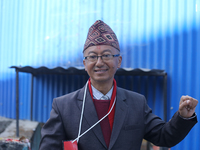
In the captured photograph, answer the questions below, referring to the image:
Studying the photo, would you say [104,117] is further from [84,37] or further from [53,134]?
[84,37]

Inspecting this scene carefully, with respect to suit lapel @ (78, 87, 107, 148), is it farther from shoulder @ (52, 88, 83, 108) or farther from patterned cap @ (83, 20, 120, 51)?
patterned cap @ (83, 20, 120, 51)

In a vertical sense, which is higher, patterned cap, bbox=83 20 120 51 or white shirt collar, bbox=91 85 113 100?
patterned cap, bbox=83 20 120 51

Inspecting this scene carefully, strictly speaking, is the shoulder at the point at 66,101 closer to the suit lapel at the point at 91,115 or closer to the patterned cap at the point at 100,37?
the suit lapel at the point at 91,115

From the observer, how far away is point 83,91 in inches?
70.6

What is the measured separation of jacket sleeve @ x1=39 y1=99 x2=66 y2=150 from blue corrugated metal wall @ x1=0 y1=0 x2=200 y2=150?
333cm

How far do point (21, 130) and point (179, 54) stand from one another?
4.78m

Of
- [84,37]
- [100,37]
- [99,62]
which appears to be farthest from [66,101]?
[84,37]

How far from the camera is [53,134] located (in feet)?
A: 4.92

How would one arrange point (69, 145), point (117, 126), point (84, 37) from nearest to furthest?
1. point (69, 145)
2. point (117, 126)
3. point (84, 37)

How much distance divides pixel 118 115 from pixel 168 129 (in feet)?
1.47

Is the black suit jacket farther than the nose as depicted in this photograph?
No

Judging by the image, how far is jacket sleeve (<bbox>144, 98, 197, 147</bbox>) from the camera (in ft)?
4.74

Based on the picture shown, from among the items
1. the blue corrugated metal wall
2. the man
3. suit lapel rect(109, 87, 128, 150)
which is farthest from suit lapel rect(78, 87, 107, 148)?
the blue corrugated metal wall

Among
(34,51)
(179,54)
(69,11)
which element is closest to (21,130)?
(34,51)
